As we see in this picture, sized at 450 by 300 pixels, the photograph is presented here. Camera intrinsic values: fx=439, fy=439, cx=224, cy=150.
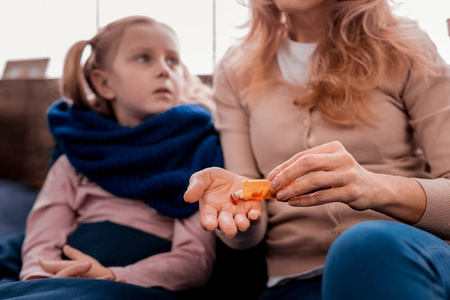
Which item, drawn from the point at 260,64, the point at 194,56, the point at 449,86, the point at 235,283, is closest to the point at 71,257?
the point at 235,283

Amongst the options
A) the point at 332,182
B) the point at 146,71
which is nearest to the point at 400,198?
the point at 332,182

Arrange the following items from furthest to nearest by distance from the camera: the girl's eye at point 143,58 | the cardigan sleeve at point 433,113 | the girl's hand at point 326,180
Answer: the girl's eye at point 143,58 < the cardigan sleeve at point 433,113 < the girl's hand at point 326,180

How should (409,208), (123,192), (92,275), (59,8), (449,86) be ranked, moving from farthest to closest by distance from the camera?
(59,8) → (123,192) → (92,275) → (449,86) → (409,208)

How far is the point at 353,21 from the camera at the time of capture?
2.82ft

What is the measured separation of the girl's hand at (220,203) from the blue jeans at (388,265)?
156 millimetres

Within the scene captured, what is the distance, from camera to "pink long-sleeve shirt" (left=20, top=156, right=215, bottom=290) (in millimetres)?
901

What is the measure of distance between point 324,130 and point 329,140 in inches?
0.9

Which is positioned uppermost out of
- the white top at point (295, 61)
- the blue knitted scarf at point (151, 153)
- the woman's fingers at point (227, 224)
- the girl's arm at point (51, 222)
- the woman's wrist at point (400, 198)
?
the white top at point (295, 61)

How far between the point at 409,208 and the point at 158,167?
59 cm

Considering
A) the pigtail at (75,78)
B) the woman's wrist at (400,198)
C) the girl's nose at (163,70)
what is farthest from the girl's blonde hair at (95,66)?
the woman's wrist at (400,198)

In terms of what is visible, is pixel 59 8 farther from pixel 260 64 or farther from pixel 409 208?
pixel 409 208

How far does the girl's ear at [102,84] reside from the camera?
1167 millimetres

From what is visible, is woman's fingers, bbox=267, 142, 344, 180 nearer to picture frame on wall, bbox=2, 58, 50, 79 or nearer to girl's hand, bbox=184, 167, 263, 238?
girl's hand, bbox=184, 167, 263, 238

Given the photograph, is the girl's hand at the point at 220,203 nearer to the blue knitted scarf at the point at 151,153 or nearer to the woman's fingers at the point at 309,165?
the woman's fingers at the point at 309,165
